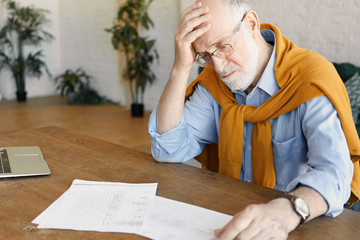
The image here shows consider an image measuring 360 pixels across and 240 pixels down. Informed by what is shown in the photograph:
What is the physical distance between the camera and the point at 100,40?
7.50 metres

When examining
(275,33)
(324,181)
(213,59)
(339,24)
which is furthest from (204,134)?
(339,24)

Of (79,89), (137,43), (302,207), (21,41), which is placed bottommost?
(79,89)

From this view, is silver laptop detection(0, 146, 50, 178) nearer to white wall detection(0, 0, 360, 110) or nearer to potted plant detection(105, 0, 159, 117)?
white wall detection(0, 0, 360, 110)

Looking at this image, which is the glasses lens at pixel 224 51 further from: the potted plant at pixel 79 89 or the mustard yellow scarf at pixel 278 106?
the potted plant at pixel 79 89

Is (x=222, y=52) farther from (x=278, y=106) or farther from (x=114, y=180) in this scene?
(x=114, y=180)

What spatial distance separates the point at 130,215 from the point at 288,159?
0.71 m

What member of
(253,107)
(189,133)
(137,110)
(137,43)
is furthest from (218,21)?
(137,110)

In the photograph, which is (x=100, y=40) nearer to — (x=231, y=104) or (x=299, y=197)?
(x=231, y=104)

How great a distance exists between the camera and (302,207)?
1134 millimetres

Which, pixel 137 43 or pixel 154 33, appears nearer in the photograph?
pixel 137 43

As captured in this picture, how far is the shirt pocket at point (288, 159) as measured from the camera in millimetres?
1618

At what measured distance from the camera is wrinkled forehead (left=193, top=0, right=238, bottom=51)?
A: 1592mm

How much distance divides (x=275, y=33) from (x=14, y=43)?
6.62 m

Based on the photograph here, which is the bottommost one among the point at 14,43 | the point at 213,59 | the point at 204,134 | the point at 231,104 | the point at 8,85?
the point at 8,85
